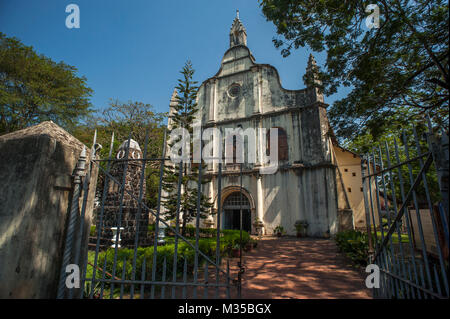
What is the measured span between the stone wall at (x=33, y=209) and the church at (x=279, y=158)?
385 inches

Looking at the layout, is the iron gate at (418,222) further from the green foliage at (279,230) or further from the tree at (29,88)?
the tree at (29,88)

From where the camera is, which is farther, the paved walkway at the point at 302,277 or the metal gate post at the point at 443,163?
the paved walkway at the point at 302,277

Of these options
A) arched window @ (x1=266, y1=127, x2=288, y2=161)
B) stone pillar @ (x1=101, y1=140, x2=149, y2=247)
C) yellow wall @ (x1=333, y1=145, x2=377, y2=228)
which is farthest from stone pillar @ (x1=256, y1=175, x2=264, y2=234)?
stone pillar @ (x1=101, y1=140, x2=149, y2=247)

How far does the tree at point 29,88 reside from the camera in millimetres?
12578

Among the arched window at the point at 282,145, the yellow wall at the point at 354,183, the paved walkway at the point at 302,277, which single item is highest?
the arched window at the point at 282,145

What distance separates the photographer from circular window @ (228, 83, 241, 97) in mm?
15547

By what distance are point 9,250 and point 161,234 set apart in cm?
530

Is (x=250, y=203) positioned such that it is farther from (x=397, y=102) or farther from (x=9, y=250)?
(x=9, y=250)

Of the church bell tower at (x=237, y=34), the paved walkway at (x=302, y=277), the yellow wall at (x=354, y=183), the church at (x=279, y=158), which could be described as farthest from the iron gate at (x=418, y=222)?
the church bell tower at (x=237, y=34)
